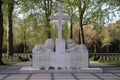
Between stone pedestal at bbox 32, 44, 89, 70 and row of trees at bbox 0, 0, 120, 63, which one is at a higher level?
row of trees at bbox 0, 0, 120, 63

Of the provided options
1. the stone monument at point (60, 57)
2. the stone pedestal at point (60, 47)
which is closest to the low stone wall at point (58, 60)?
the stone monument at point (60, 57)

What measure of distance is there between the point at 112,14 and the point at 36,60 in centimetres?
1588

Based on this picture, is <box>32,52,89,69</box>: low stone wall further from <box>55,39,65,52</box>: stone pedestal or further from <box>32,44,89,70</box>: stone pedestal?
<box>55,39,65,52</box>: stone pedestal

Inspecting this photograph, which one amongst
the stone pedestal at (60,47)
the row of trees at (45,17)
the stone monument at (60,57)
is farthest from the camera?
the row of trees at (45,17)

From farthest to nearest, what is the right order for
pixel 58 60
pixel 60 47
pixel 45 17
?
pixel 45 17
pixel 60 47
pixel 58 60

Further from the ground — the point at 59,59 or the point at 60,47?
the point at 60,47

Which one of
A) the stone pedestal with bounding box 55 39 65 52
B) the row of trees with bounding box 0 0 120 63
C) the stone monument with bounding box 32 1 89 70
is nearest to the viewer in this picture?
the stone monument with bounding box 32 1 89 70

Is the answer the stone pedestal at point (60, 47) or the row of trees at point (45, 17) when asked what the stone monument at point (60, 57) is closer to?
the stone pedestal at point (60, 47)

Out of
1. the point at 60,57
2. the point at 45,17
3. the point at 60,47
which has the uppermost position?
the point at 45,17

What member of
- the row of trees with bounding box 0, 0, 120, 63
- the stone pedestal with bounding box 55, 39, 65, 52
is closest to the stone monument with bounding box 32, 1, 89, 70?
the stone pedestal with bounding box 55, 39, 65, 52

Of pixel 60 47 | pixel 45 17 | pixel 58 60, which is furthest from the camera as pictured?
pixel 45 17

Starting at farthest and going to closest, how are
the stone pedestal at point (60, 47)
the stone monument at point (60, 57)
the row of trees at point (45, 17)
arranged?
the row of trees at point (45, 17) → the stone pedestal at point (60, 47) → the stone monument at point (60, 57)

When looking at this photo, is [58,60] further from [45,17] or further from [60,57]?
[45,17]

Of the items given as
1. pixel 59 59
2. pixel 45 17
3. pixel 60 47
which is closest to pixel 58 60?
pixel 59 59
